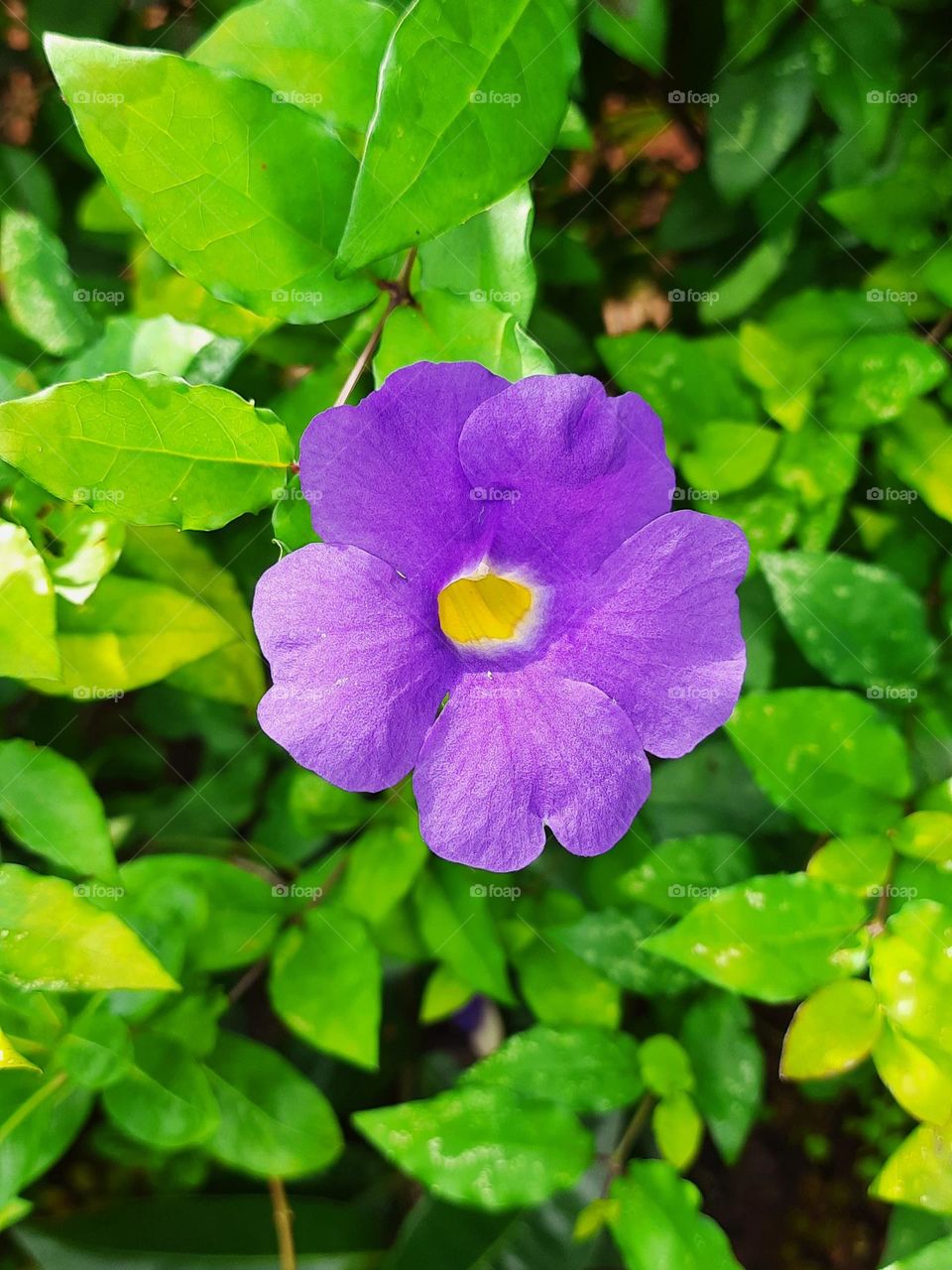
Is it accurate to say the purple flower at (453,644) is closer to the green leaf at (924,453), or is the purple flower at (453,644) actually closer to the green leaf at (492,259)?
the green leaf at (492,259)

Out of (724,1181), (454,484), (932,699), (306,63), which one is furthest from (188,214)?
(724,1181)

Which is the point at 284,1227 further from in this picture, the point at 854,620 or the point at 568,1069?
the point at 854,620

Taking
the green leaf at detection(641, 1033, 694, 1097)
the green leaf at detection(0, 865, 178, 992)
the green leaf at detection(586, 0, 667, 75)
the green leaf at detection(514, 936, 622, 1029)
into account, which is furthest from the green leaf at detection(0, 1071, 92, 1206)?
the green leaf at detection(586, 0, 667, 75)

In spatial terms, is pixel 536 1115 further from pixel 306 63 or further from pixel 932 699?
pixel 306 63

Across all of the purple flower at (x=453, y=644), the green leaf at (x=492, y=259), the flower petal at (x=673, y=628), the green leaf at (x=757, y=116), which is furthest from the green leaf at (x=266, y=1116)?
the green leaf at (x=757, y=116)

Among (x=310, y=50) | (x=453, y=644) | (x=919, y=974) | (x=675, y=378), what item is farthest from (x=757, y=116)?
(x=919, y=974)

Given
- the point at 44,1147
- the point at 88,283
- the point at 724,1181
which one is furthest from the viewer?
the point at 724,1181

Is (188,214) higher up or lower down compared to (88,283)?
higher up
